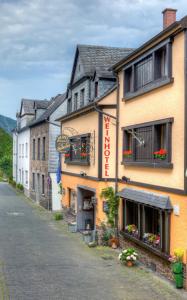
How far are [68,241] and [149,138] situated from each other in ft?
26.9

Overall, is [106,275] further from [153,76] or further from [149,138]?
[153,76]

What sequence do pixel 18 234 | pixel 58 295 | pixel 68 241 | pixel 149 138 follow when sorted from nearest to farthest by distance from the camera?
pixel 58 295 < pixel 149 138 < pixel 68 241 < pixel 18 234

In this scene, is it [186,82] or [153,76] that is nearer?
[186,82]

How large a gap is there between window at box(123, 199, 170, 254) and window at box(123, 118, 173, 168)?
173 cm

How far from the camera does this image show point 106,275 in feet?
52.4

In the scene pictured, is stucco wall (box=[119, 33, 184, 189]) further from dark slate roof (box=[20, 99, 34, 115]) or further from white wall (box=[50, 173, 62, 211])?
dark slate roof (box=[20, 99, 34, 115])

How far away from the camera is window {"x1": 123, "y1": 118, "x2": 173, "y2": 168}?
1535cm

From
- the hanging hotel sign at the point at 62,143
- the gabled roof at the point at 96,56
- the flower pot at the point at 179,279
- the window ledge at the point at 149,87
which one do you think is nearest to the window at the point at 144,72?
the window ledge at the point at 149,87

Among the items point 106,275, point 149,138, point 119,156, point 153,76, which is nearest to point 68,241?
point 119,156

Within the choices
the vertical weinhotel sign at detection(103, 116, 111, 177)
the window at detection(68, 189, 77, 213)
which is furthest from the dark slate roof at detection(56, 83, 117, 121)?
the window at detection(68, 189, 77, 213)

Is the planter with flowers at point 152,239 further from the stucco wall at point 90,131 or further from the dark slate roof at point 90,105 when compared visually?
the dark slate roof at point 90,105

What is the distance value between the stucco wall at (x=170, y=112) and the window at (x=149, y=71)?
30cm

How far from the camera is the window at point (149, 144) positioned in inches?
604

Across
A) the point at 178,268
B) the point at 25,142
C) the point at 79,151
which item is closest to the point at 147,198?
the point at 178,268
